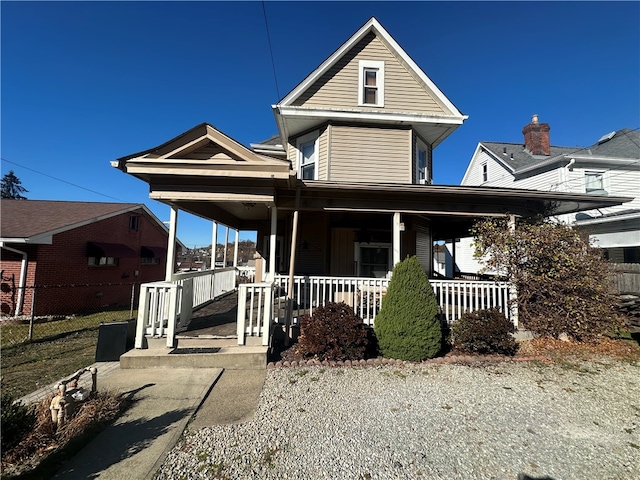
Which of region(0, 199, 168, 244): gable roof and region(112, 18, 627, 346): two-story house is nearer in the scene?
region(112, 18, 627, 346): two-story house

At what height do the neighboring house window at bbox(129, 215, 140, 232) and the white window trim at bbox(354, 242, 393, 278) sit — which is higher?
the neighboring house window at bbox(129, 215, 140, 232)

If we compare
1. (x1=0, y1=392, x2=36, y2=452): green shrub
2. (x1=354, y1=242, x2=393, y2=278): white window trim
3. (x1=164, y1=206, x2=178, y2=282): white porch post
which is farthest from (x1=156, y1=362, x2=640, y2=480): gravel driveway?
(x1=354, y1=242, x2=393, y2=278): white window trim

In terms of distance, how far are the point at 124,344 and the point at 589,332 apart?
9.96 m

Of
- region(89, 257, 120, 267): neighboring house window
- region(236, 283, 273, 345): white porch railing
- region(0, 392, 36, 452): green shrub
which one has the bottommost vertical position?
region(0, 392, 36, 452): green shrub

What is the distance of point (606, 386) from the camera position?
4504mm

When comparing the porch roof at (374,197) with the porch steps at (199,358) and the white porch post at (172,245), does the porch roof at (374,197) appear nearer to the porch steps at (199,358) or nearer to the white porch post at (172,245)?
the white porch post at (172,245)

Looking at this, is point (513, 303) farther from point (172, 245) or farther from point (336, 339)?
point (172, 245)

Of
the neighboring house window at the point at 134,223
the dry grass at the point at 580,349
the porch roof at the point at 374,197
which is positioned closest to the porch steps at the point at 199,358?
the porch roof at the point at 374,197

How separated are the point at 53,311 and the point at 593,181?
26.4m

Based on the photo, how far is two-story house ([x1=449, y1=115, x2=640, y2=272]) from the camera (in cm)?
1222

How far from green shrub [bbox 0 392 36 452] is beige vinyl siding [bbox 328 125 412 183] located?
7938 mm

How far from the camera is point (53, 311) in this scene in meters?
11.4

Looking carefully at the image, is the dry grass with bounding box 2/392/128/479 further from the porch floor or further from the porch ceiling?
the porch ceiling

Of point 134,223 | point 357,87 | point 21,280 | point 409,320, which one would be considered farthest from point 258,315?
Answer: point 134,223
